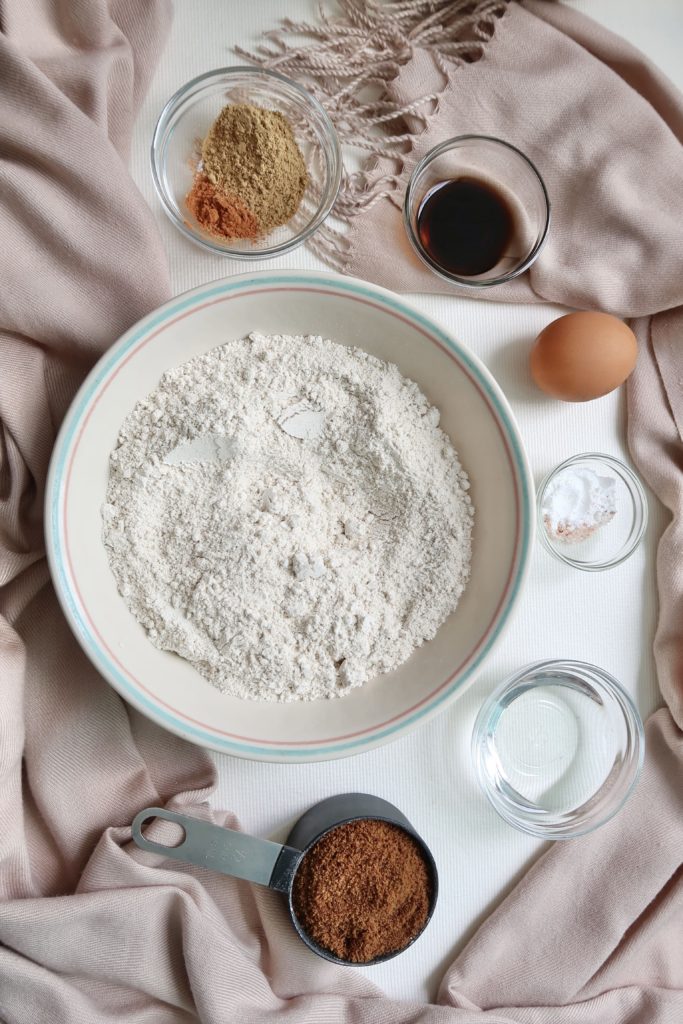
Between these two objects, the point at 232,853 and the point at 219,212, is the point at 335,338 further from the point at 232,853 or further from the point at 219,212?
the point at 232,853

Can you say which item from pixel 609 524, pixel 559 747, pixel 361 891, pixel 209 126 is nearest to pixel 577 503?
pixel 609 524

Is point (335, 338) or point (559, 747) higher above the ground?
point (335, 338)

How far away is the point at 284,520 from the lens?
108 centimetres

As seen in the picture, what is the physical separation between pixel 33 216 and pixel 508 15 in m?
0.70

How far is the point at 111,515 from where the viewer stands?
1093 millimetres

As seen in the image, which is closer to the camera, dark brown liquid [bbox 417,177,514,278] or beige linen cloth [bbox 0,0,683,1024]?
beige linen cloth [bbox 0,0,683,1024]

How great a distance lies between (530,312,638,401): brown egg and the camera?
3.75 feet

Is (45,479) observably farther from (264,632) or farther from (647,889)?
(647,889)

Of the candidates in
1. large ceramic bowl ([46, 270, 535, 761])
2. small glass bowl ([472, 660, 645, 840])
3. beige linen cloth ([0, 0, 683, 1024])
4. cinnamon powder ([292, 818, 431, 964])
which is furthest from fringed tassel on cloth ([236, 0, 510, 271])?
cinnamon powder ([292, 818, 431, 964])

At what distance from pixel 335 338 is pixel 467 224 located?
0.84ft

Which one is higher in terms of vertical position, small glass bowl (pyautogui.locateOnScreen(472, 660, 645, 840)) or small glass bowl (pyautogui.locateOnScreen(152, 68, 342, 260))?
small glass bowl (pyautogui.locateOnScreen(152, 68, 342, 260))

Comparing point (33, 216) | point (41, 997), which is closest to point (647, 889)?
point (41, 997)

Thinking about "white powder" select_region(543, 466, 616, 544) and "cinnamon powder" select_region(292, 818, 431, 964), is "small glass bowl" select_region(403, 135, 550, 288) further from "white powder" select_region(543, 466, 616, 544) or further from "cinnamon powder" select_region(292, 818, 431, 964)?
"cinnamon powder" select_region(292, 818, 431, 964)

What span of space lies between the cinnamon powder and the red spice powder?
78 cm
